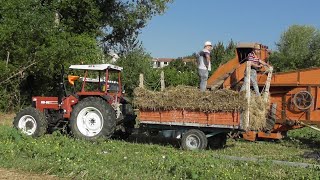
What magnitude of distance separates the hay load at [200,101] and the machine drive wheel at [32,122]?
3134mm

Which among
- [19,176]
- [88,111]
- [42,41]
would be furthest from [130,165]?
[42,41]

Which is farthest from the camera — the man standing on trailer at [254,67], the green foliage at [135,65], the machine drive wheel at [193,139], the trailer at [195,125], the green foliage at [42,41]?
the green foliage at [135,65]

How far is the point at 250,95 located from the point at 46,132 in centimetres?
643

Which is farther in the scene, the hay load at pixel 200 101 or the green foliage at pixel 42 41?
the green foliage at pixel 42 41

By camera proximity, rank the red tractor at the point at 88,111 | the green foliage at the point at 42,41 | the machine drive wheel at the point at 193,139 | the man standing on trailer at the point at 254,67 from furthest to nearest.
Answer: the green foliage at the point at 42,41 < the red tractor at the point at 88,111 < the man standing on trailer at the point at 254,67 < the machine drive wheel at the point at 193,139

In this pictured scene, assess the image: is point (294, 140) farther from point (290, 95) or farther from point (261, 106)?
point (261, 106)

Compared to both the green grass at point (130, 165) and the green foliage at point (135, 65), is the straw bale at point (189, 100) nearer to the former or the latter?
the green grass at point (130, 165)

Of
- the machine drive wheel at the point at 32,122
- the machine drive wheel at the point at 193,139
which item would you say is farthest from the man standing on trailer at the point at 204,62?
the machine drive wheel at the point at 32,122

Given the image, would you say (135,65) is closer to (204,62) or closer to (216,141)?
(204,62)

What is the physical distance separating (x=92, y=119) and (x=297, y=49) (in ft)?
147

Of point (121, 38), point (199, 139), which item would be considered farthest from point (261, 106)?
point (121, 38)

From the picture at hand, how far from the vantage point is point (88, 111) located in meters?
13.4

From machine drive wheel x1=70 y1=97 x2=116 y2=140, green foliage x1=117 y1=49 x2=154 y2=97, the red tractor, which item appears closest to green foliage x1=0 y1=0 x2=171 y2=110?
green foliage x1=117 y1=49 x2=154 y2=97

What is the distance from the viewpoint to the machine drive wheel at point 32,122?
13.9 meters
